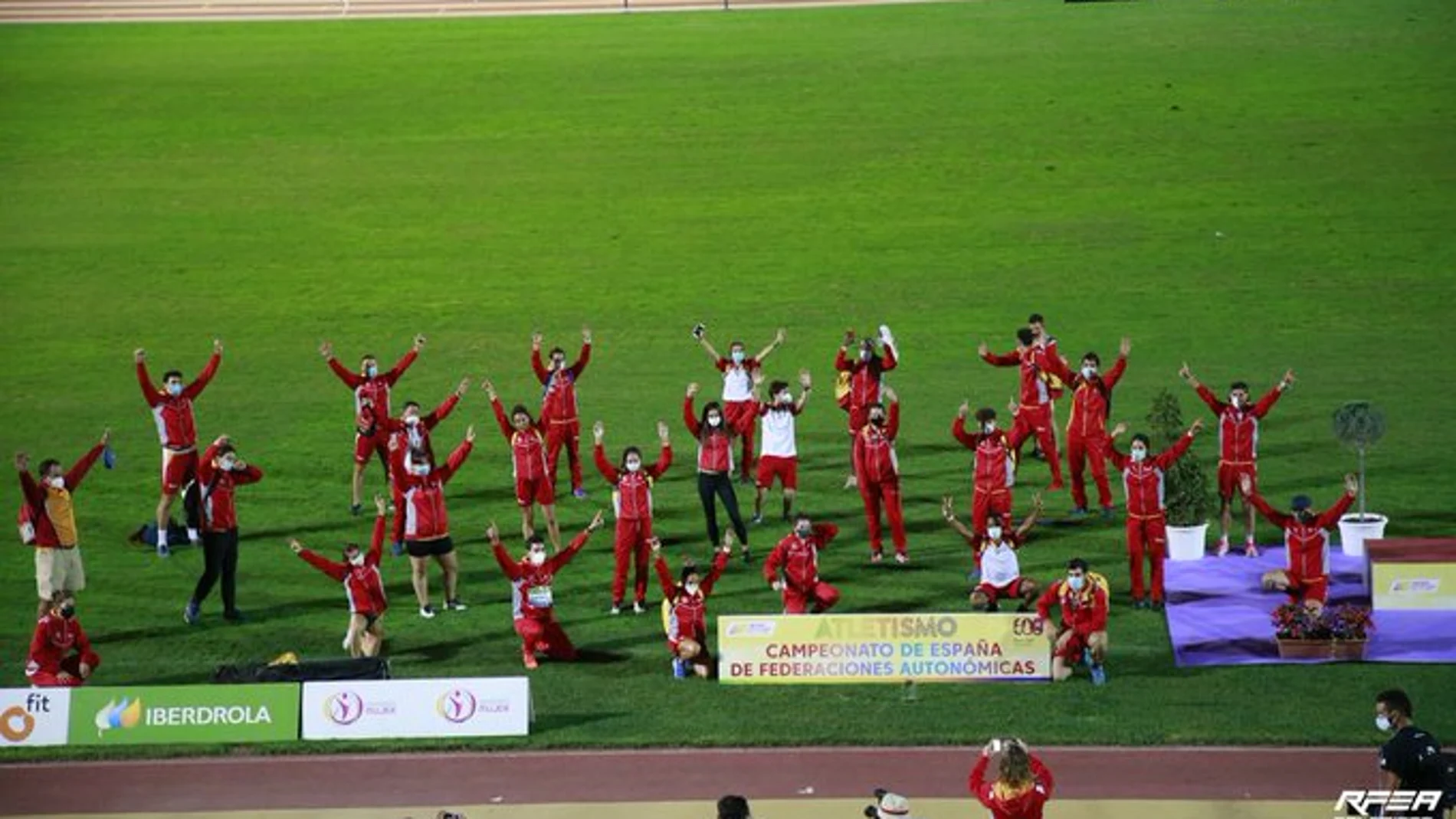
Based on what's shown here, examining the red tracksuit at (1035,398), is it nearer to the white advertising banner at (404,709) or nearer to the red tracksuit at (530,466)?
the red tracksuit at (530,466)

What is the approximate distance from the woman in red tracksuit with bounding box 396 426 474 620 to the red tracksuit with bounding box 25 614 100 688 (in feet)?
11.7

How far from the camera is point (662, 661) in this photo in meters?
23.9

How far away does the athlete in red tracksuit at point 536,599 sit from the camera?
932 inches

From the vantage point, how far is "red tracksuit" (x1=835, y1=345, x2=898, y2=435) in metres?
29.0

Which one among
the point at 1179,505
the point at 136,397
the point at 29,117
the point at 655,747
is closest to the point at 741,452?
the point at 1179,505

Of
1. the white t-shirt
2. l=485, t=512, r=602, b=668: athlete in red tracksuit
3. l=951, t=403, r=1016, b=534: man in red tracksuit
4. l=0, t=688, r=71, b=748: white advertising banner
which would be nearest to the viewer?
l=0, t=688, r=71, b=748: white advertising banner

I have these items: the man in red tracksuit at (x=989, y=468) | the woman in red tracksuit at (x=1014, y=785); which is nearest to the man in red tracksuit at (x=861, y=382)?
the man in red tracksuit at (x=989, y=468)

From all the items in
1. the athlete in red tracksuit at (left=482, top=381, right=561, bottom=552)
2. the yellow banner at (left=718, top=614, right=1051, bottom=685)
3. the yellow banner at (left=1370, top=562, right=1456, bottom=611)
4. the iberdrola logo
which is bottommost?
the iberdrola logo

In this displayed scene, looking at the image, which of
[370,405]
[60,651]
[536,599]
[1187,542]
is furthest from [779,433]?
[60,651]

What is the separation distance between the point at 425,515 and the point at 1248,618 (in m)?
8.58

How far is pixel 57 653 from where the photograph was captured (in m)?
23.3

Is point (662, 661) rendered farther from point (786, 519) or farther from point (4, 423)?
point (4, 423)

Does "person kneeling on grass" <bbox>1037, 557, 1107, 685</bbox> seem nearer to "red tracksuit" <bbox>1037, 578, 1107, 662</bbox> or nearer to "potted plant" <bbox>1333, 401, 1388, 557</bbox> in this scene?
"red tracksuit" <bbox>1037, 578, 1107, 662</bbox>

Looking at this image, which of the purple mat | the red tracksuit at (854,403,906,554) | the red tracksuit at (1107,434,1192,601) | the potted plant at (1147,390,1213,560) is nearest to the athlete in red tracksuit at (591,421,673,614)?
the red tracksuit at (854,403,906,554)
